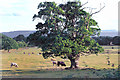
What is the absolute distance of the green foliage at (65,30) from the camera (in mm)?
26641

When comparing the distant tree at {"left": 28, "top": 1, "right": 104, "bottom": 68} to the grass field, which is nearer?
the grass field

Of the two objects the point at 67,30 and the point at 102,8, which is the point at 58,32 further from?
the point at 102,8

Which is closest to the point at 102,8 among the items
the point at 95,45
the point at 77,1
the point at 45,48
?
the point at 77,1

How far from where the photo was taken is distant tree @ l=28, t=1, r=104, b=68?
26.6 m

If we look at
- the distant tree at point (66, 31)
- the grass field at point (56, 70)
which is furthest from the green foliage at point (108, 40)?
the distant tree at point (66, 31)

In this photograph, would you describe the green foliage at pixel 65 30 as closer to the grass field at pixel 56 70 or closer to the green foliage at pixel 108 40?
the grass field at pixel 56 70

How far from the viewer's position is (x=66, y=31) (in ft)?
91.3

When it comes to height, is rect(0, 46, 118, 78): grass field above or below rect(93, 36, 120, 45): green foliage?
below

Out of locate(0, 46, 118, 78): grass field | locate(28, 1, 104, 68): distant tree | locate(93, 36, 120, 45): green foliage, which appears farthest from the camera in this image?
locate(93, 36, 120, 45): green foliage

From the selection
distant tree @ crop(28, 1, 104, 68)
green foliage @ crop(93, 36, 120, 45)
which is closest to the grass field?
distant tree @ crop(28, 1, 104, 68)

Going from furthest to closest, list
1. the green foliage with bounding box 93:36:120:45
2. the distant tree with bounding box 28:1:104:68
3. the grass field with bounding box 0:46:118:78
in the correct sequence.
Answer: the green foliage with bounding box 93:36:120:45, the distant tree with bounding box 28:1:104:68, the grass field with bounding box 0:46:118:78

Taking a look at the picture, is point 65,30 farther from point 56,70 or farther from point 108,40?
point 108,40

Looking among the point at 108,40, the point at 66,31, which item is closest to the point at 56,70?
the point at 66,31

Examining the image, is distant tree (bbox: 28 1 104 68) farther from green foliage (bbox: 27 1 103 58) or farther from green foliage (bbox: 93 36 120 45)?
green foliage (bbox: 93 36 120 45)
